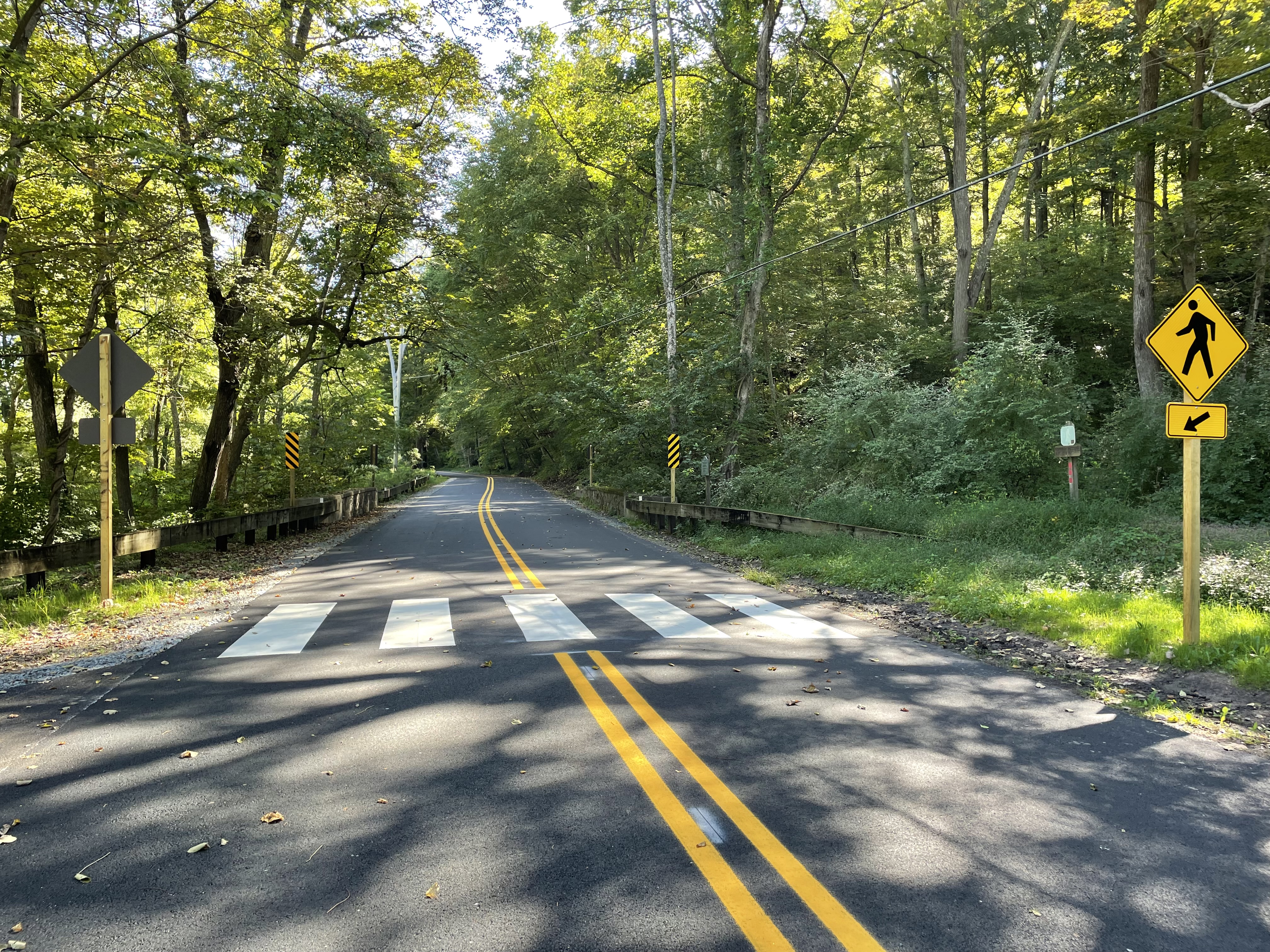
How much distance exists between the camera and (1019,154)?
24469 mm

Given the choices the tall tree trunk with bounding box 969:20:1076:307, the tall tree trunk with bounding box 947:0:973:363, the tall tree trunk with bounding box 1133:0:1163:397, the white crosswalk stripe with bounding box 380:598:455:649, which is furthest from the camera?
the tall tree trunk with bounding box 947:0:973:363

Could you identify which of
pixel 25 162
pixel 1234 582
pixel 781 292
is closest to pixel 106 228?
pixel 25 162

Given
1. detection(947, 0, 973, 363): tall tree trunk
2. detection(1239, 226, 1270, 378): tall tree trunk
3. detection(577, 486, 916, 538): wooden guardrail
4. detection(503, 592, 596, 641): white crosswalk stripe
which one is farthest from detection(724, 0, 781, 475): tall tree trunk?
detection(503, 592, 596, 641): white crosswalk stripe

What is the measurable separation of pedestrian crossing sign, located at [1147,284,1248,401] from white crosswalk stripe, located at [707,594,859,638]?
366 cm

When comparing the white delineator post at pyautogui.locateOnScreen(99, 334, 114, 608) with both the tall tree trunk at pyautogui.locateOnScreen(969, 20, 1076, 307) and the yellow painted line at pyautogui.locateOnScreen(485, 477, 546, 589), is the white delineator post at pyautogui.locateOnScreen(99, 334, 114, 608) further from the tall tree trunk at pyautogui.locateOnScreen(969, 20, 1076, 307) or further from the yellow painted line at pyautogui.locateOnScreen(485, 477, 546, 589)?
the tall tree trunk at pyautogui.locateOnScreen(969, 20, 1076, 307)

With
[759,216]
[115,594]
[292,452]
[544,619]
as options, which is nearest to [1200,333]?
[544,619]

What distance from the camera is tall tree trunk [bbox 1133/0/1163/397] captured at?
19.0 metres

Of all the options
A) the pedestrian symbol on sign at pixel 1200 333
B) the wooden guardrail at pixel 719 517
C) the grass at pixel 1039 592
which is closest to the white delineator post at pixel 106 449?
the grass at pixel 1039 592

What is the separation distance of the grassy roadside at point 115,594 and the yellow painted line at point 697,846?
217 inches

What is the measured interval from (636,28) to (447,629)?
81.6 ft

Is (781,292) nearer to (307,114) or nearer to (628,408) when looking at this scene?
(628,408)

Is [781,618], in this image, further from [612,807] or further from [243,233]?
[243,233]

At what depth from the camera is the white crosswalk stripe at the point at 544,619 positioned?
7.57 metres

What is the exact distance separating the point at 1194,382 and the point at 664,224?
20737mm
